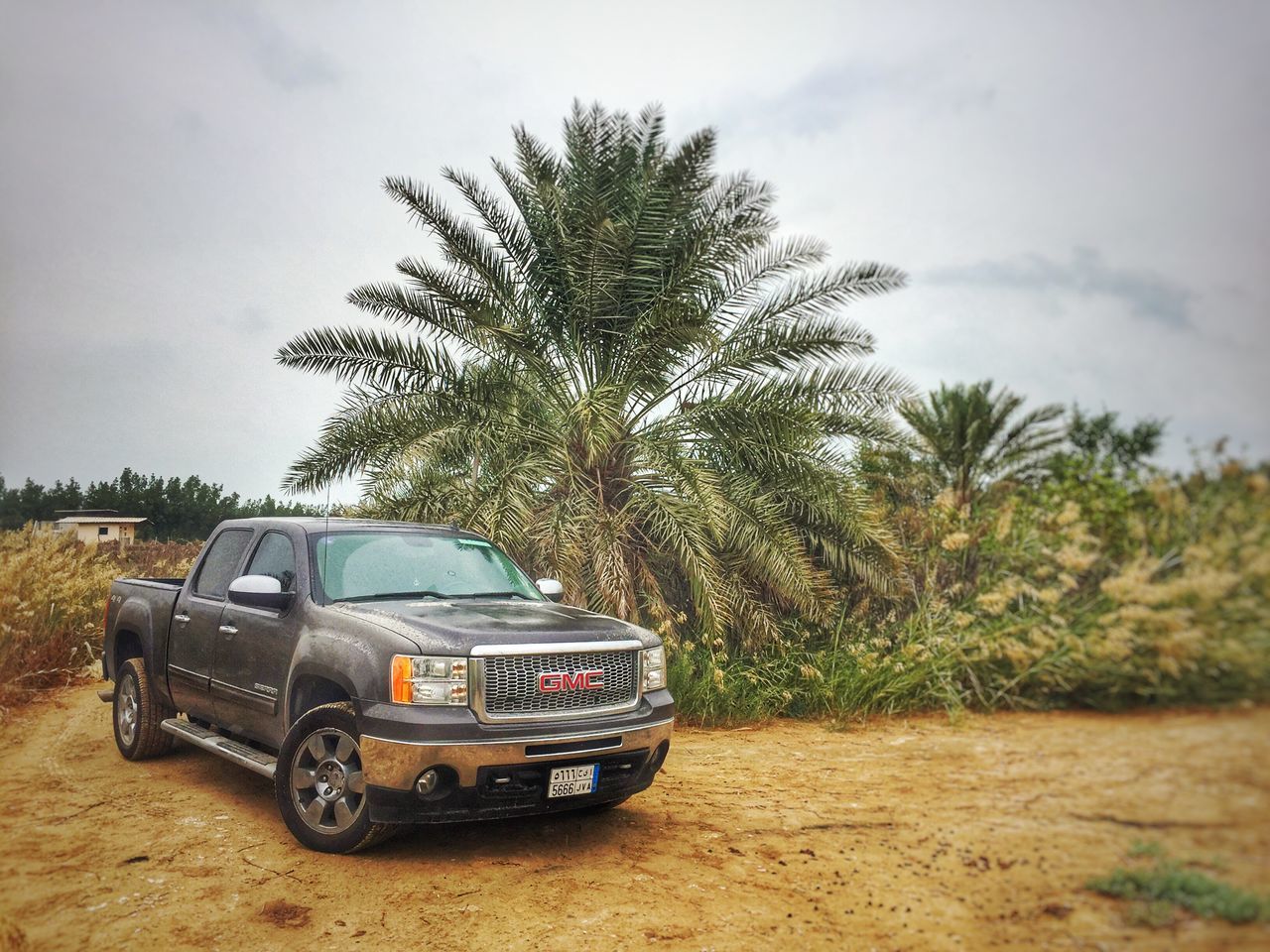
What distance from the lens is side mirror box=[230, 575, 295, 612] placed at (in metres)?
5.45

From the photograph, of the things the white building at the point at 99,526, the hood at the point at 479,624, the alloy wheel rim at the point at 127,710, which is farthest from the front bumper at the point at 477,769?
the alloy wheel rim at the point at 127,710

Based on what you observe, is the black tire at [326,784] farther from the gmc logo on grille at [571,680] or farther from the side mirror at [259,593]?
the gmc logo on grille at [571,680]

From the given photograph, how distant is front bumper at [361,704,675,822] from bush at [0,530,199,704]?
2.67 metres

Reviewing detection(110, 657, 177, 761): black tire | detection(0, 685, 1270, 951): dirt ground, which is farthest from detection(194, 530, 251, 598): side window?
detection(0, 685, 1270, 951): dirt ground

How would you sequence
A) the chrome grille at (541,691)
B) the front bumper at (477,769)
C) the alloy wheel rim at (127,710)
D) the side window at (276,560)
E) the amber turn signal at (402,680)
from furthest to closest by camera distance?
the alloy wheel rim at (127,710)
the side window at (276,560)
the chrome grille at (541,691)
the amber turn signal at (402,680)
the front bumper at (477,769)

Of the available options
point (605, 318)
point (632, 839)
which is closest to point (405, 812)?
point (632, 839)

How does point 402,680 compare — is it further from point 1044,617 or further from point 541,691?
point 1044,617

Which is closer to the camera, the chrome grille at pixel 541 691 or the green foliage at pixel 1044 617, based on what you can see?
the green foliage at pixel 1044 617

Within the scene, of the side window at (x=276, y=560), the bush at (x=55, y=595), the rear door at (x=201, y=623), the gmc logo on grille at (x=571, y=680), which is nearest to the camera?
the gmc logo on grille at (x=571, y=680)

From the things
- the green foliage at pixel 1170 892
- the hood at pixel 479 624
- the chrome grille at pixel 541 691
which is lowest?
the green foliage at pixel 1170 892

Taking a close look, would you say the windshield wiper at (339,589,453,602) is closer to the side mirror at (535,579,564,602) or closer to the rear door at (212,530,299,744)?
the rear door at (212,530,299,744)

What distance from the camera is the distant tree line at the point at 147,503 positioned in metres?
5.29

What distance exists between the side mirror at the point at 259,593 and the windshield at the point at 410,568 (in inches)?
9.9

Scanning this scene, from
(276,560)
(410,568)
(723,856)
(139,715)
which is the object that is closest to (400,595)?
(410,568)
